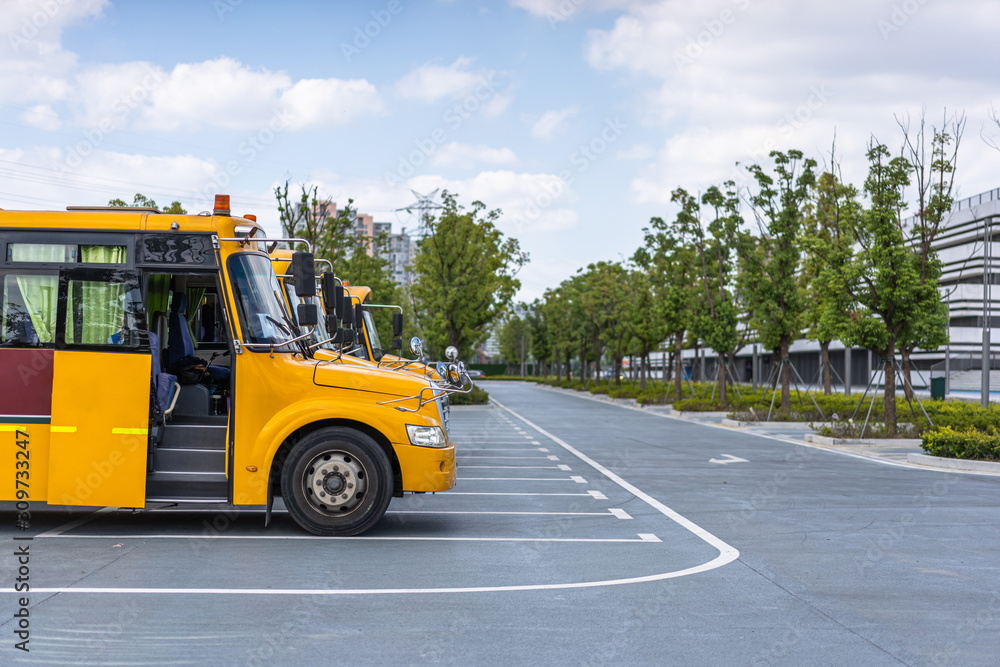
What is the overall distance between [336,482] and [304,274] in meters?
1.98

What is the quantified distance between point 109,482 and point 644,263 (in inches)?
1592

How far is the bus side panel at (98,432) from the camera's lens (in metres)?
8.44

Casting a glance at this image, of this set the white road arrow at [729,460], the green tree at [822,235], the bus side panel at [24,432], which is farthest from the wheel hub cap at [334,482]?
the green tree at [822,235]

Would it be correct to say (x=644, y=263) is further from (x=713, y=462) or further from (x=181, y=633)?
(x=181, y=633)

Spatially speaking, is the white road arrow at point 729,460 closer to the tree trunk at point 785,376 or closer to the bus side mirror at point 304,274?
the bus side mirror at point 304,274

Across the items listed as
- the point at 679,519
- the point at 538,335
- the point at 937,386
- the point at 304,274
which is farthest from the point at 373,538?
the point at 538,335

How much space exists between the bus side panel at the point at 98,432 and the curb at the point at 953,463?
14250 mm

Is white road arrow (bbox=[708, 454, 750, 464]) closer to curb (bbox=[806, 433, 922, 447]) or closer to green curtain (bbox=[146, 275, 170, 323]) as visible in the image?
curb (bbox=[806, 433, 922, 447])

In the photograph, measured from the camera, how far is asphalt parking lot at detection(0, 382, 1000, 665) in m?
5.27

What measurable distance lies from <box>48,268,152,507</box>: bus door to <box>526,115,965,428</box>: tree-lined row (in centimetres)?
1876

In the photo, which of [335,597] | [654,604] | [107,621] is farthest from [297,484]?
[654,604]

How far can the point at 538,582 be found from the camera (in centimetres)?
693

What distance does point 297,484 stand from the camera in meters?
8.58

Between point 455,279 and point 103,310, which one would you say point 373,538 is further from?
point 455,279
